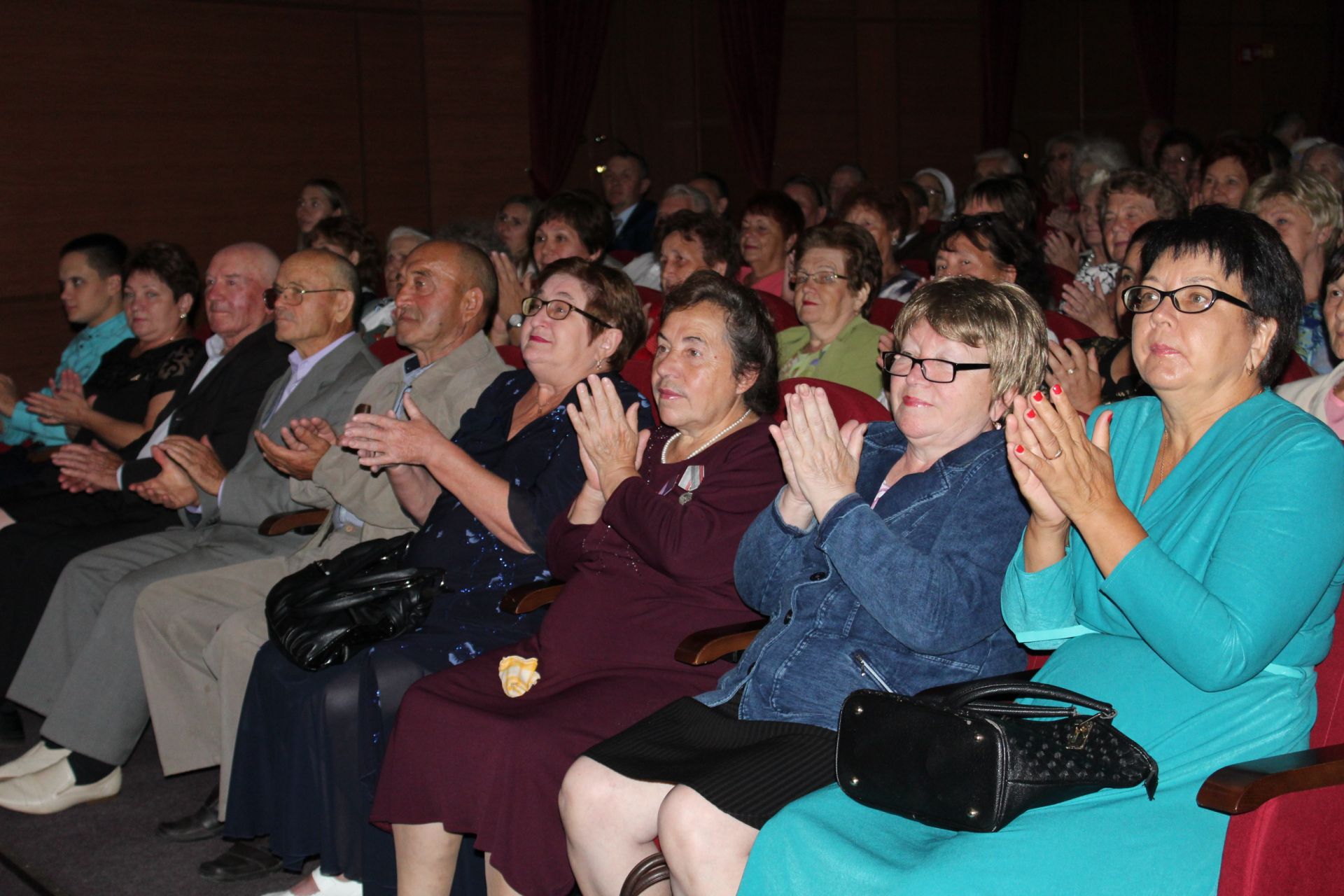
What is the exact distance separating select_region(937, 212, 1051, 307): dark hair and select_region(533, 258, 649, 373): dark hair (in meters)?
1.19

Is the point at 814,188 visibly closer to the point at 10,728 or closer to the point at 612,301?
the point at 612,301

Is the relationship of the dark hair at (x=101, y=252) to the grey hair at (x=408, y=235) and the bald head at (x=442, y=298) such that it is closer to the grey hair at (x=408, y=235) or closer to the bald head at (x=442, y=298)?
the grey hair at (x=408, y=235)

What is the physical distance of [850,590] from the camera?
81.0 inches

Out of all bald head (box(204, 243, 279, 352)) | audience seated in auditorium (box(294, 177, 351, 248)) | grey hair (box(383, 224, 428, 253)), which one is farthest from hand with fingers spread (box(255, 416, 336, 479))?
audience seated in auditorium (box(294, 177, 351, 248))

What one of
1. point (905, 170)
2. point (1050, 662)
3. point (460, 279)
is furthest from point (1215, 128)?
point (1050, 662)

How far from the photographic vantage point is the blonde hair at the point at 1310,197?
3566mm

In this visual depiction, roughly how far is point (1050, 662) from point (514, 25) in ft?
24.2

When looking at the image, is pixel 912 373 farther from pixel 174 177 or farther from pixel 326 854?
pixel 174 177

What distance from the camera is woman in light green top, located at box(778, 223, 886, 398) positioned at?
390 centimetres

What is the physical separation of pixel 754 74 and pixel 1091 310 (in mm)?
6206

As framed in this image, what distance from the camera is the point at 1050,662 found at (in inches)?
78.0

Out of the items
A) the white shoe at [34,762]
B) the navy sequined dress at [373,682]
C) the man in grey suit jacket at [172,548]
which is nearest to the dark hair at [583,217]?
the man in grey suit jacket at [172,548]

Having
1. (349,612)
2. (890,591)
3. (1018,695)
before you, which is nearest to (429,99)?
(349,612)

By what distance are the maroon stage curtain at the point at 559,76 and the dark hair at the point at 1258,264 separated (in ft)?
23.2
